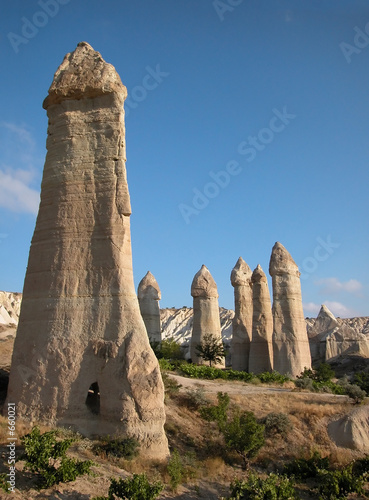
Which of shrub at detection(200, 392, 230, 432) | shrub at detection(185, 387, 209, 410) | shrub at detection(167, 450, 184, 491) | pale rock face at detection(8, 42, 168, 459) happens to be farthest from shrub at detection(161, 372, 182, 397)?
shrub at detection(167, 450, 184, 491)

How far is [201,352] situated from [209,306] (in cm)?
334

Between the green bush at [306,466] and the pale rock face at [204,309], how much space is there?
17069 millimetres

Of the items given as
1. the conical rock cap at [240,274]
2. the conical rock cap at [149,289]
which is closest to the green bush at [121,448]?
the conical rock cap at [149,289]

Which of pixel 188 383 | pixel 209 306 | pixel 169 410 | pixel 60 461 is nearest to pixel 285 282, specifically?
pixel 209 306

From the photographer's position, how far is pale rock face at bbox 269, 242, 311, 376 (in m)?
22.6

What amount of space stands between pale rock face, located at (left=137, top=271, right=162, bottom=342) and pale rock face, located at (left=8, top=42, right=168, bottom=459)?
18.0 m

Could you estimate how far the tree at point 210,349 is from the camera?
84.2ft

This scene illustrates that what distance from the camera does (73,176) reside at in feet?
33.7

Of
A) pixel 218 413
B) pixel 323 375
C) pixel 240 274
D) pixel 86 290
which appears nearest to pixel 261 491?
pixel 218 413

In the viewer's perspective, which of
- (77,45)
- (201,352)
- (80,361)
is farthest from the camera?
(201,352)

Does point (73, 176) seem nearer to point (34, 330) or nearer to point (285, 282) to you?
point (34, 330)

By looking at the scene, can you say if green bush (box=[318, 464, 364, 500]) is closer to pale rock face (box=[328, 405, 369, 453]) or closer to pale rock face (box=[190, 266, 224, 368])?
pale rock face (box=[328, 405, 369, 453])

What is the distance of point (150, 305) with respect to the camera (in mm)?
28484

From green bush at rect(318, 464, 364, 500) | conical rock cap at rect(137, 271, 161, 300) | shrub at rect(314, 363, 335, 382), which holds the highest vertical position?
conical rock cap at rect(137, 271, 161, 300)
